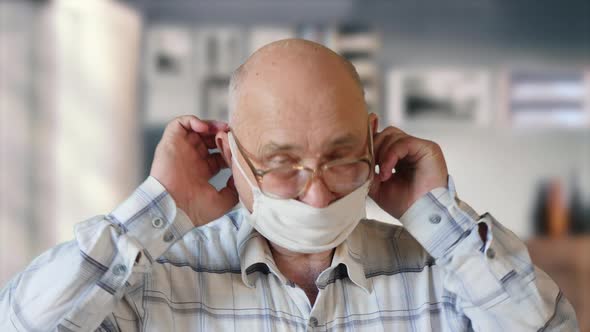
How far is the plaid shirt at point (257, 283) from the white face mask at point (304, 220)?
0.17 ft

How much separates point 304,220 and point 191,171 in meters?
0.23

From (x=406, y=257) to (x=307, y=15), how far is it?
2.25 metres

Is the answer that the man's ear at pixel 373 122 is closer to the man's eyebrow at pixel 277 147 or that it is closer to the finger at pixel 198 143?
the man's eyebrow at pixel 277 147

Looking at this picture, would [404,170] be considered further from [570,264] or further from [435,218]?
[570,264]

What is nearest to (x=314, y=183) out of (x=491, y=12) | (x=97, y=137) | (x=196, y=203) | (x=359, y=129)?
(x=359, y=129)

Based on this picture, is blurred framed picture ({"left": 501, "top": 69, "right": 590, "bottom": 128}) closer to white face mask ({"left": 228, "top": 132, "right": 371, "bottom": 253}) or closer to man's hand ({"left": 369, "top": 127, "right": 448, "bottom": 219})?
man's hand ({"left": 369, "top": 127, "right": 448, "bottom": 219})

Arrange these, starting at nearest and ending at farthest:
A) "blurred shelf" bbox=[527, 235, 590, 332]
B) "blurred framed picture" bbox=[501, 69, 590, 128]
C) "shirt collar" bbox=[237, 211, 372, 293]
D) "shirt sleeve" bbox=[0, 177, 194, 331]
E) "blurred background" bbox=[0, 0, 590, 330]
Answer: "shirt sleeve" bbox=[0, 177, 194, 331], "shirt collar" bbox=[237, 211, 372, 293], "blurred background" bbox=[0, 0, 590, 330], "blurred shelf" bbox=[527, 235, 590, 332], "blurred framed picture" bbox=[501, 69, 590, 128]

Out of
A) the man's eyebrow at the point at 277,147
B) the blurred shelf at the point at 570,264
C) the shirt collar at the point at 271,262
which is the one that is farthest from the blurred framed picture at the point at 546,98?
the man's eyebrow at the point at 277,147

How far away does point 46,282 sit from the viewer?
39.9 inches

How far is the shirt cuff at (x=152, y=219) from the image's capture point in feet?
3.46

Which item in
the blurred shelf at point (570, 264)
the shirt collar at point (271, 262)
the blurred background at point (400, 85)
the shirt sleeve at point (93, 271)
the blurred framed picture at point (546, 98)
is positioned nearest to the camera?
the shirt sleeve at point (93, 271)

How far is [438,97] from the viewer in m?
3.29

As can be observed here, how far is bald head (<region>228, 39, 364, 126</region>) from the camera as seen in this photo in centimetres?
106

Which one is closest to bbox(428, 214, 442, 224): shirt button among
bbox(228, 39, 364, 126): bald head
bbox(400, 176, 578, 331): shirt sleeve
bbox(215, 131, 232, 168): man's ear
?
bbox(400, 176, 578, 331): shirt sleeve
